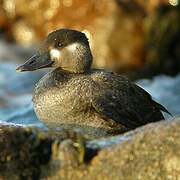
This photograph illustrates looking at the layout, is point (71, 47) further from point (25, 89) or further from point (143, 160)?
point (25, 89)

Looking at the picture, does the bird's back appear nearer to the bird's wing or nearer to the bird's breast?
the bird's wing

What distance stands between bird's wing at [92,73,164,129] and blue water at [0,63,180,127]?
3.29 m

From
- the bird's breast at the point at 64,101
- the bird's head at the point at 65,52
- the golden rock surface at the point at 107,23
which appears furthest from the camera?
the golden rock surface at the point at 107,23

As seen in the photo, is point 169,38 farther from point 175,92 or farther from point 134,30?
point 175,92

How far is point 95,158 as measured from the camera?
4262mm

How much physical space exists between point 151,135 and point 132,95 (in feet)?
7.33

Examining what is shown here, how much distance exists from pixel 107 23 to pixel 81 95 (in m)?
9.20

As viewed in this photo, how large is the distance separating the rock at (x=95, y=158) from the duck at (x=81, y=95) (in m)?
1.61

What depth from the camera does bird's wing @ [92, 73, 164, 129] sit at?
6.16 meters

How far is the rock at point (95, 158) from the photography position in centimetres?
422

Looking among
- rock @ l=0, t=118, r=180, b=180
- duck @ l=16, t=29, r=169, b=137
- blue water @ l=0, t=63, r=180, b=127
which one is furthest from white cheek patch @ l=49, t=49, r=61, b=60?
blue water @ l=0, t=63, r=180, b=127

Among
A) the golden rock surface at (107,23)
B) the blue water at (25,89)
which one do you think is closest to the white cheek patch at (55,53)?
the blue water at (25,89)

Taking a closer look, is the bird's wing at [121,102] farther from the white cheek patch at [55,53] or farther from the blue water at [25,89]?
the blue water at [25,89]

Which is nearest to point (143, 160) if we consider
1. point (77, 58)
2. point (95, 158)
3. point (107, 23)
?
point (95, 158)
